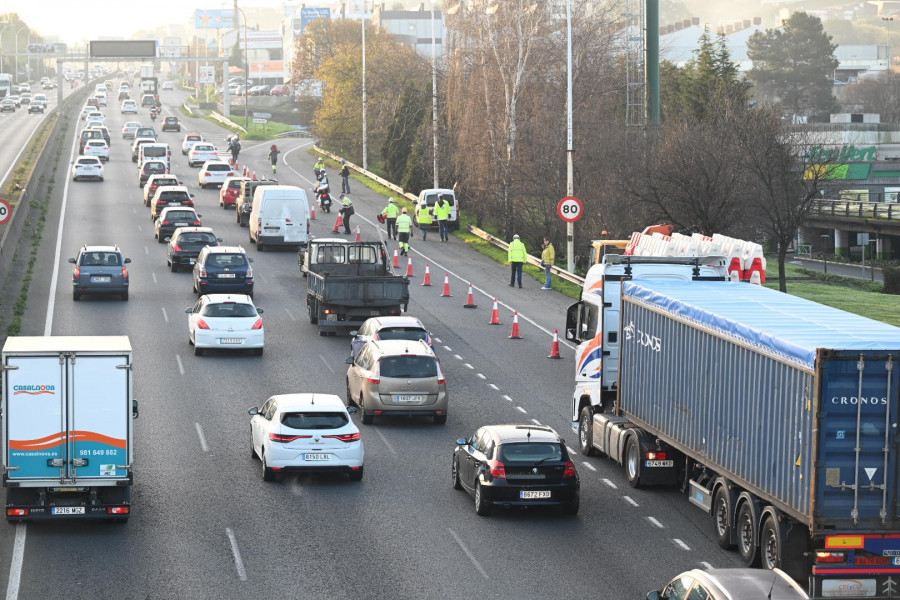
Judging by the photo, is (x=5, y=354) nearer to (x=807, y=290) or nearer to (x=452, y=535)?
(x=452, y=535)

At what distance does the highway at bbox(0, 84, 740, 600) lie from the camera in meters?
17.1

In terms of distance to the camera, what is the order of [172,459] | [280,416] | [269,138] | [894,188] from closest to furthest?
[280,416], [172,459], [894,188], [269,138]

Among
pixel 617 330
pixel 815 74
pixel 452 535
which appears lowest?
pixel 452 535

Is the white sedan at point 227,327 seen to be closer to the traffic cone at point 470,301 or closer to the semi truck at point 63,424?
the traffic cone at point 470,301

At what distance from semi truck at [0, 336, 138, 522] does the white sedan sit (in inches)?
544

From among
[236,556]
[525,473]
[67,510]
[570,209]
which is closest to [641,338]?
[525,473]

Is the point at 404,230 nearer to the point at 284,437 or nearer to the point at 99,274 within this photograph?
the point at 99,274

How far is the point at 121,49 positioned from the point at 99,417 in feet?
408

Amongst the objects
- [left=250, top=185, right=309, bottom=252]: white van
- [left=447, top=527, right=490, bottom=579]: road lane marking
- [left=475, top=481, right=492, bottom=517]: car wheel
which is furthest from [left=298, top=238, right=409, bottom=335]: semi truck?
[left=447, top=527, right=490, bottom=579]: road lane marking

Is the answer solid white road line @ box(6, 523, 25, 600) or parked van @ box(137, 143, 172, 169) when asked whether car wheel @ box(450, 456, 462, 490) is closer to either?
solid white road line @ box(6, 523, 25, 600)

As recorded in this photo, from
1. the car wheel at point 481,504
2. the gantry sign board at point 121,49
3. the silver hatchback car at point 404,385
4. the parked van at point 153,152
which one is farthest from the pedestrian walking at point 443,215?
the gantry sign board at point 121,49

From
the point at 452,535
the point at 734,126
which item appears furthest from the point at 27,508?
the point at 734,126

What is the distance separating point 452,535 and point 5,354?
21.6 ft

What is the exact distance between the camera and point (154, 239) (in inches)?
2087
